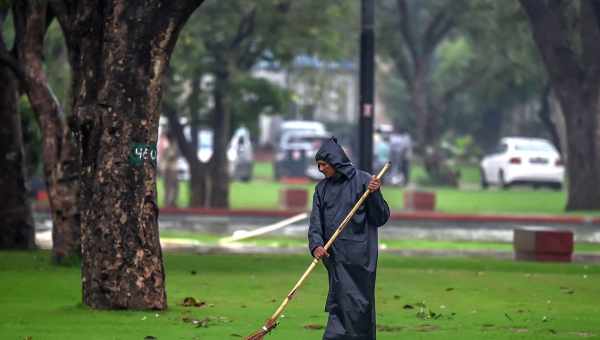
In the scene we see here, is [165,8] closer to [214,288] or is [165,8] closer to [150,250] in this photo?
[150,250]

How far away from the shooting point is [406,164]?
52.8 meters

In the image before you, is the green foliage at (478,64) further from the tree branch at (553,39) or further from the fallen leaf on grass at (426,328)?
the fallen leaf on grass at (426,328)

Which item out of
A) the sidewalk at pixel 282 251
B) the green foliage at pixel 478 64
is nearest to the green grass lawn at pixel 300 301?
the sidewalk at pixel 282 251

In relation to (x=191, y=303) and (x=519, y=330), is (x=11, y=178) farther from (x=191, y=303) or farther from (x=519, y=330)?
(x=519, y=330)

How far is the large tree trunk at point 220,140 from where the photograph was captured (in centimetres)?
3591

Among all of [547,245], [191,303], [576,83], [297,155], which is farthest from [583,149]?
[191,303]

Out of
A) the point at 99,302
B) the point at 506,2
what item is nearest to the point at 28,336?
the point at 99,302

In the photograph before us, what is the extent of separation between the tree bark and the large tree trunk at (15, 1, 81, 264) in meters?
11.7

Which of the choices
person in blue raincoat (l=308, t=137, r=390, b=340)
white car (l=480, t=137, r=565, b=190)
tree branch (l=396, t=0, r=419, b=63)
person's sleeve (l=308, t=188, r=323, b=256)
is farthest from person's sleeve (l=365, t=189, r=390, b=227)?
tree branch (l=396, t=0, r=419, b=63)

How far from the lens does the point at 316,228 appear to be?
11.8 metres

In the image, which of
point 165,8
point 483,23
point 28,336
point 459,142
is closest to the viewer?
point 28,336

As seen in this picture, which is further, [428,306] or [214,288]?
[214,288]

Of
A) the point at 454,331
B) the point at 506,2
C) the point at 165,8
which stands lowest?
the point at 454,331

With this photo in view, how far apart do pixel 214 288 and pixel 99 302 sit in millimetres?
2937
